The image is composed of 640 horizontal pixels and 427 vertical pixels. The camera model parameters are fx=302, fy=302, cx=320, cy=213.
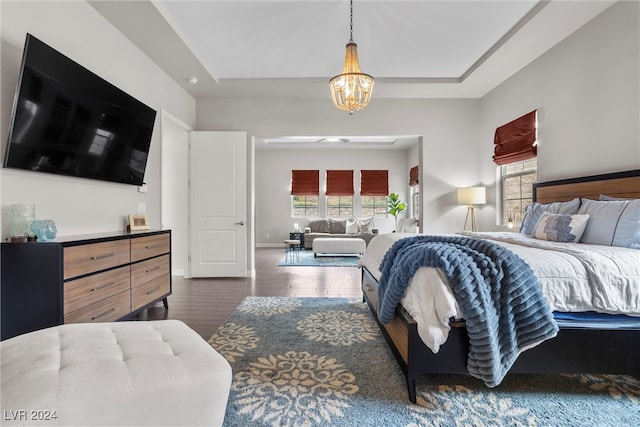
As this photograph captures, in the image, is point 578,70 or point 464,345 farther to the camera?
point 578,70

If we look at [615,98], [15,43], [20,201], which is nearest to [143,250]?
[20,201]

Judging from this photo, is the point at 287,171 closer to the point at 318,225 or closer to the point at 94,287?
the point at 318,225

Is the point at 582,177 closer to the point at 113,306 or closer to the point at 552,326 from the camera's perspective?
the point at 552,326

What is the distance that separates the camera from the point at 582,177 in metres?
2.92

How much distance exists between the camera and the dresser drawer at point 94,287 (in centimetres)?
193

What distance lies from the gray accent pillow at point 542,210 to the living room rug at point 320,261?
10.1 ft

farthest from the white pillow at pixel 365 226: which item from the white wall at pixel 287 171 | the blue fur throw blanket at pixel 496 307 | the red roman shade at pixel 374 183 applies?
the blue fur throw blanket at pixel 496 307

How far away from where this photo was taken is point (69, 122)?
2.23 meters

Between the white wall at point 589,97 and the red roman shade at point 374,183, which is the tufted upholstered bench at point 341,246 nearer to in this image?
the red roman shade at point 374,183

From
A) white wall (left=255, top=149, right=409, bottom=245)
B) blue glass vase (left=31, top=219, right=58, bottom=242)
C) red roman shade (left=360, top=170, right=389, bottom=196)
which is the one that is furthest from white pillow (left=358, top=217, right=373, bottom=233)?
blue glass vase (left=31, top=219, right=58, bottom=242)

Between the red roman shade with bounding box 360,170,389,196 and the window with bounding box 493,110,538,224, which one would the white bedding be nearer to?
the window with bounding box 493,110,538,224

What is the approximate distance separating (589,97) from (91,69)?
4.61m

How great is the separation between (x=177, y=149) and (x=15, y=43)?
2.75 metres

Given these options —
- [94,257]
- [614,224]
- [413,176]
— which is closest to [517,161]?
[614,224]
